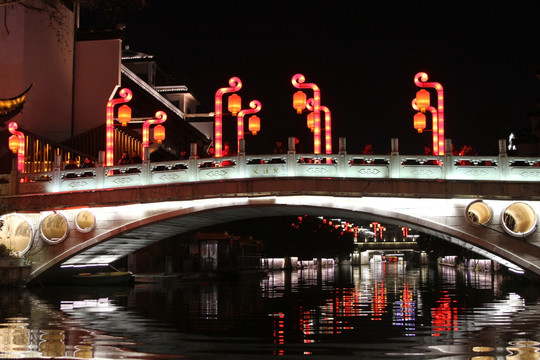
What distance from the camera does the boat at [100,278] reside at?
1110 inches

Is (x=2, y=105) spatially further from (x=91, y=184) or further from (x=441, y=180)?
(x=441, y=180)

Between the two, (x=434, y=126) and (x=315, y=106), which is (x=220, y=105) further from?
(x=434, y=126)

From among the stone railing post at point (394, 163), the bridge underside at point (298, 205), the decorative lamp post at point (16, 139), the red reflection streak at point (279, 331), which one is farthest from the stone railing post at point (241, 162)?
the decorative lamp post at point (16, 139)

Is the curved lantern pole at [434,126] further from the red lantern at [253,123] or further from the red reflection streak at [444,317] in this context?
the red lantern at [253,123]

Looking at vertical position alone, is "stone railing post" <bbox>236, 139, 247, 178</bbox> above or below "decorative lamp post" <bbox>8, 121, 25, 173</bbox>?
below

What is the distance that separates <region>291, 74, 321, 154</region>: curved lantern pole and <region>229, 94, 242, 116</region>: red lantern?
2.32 metres

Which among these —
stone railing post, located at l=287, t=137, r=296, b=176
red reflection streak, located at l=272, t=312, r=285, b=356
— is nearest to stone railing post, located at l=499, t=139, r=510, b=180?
stone railing post, located at l=287, t=137, r=296, b=176

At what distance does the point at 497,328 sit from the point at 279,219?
39527 mm

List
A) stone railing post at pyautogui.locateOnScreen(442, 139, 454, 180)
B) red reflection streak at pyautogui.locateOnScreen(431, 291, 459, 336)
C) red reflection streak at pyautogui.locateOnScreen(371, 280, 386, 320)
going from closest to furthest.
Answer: red reflection streak at pyautogui.locateOnScreen(431, 291, 459, 336) < red reflection streak at pyautogui.locateOnScreen(371, 280, 386, 320) < stone railing post at pyautogui.locateOnScreen(442, 139, 454, 180)

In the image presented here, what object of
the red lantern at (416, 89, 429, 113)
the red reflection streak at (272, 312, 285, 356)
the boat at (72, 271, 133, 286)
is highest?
the red lantern at (416, 89, 429, 113)

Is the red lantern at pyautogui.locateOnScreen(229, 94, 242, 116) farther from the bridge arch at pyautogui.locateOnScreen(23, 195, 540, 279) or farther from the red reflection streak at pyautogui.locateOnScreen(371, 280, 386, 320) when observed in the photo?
the red reflection streak at pyautogui.locateOnScreen(371, 280, 386, 320)

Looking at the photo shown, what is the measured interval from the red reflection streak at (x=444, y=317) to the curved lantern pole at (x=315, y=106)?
6.60 meters

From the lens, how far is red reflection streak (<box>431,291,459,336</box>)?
12.4 m

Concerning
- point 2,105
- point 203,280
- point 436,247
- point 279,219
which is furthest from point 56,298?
point 436,247
